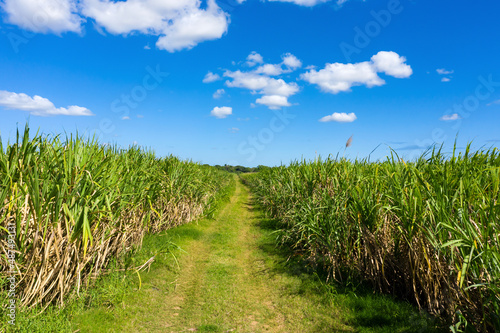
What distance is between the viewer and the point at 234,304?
215 inches

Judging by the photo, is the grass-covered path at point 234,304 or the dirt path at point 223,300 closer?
the grass-covered path at point 234,304

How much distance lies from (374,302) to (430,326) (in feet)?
3.03

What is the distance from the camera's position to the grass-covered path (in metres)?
4.51

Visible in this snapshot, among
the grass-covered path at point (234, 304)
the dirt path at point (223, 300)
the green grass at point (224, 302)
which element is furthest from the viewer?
the dirt path at point (223, 300)

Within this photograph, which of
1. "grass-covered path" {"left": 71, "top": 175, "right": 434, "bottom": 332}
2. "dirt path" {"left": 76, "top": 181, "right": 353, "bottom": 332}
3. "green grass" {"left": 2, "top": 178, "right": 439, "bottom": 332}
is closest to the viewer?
"green grass" {"left": 2, "top": 178, "right": 439, "bottom": 332}

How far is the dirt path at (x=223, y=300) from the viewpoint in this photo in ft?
15.4

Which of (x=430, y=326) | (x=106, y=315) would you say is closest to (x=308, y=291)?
(x=430, y=326)

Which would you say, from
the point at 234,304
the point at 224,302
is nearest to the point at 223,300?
the point at 224,302

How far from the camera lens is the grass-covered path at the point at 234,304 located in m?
4.51

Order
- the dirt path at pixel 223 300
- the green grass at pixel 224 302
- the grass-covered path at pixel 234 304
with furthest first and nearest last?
the dirt path at pixel 223 300 → the grass-covered path at pixel 234 304 → the green grass at pixel 224 302

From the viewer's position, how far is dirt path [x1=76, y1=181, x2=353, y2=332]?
4680 millimetres

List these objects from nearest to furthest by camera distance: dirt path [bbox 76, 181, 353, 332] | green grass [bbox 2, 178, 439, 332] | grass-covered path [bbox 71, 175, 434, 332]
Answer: green grass [bbox 2, 178, 439, 332], grass-covered path [bbox 71, 175, 434, 332], dirt path [bbox 76, 181, 353, 332]

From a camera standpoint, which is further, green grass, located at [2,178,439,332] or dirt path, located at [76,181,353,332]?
dirt path, located at [76,181,353,332]

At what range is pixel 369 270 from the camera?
5363mm
